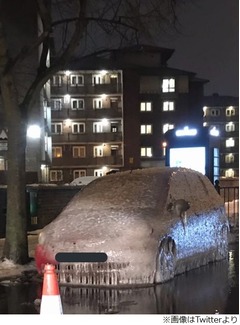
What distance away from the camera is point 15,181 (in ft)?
29.3

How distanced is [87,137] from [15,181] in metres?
32.5

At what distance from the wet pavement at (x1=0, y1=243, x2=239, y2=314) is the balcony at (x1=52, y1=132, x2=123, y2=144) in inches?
1321

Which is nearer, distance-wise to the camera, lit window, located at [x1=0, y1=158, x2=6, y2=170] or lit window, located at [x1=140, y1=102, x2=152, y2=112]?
lit window, located at [x1=0, y1=158, x2=6, y2=170]

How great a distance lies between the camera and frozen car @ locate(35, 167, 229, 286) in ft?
21.9

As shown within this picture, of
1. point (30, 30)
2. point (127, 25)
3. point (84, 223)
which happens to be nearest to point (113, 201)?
point (84, 223)

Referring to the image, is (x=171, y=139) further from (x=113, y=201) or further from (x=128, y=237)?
(x=128, y=237)

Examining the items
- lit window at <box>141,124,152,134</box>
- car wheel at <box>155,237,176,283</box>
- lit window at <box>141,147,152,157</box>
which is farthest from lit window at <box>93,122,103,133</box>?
car wheel at <box>155,237,176,283</box>

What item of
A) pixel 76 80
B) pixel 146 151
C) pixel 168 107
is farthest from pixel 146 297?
→ pixel 168 107

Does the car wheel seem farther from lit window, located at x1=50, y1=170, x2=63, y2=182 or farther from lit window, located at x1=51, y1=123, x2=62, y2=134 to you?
lit window, located at x1=51, y1=123, x2=62, y2=134

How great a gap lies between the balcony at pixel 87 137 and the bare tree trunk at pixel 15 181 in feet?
105

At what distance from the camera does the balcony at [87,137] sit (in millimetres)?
41094

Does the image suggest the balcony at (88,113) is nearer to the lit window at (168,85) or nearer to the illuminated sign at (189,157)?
the lit window at (168,85)

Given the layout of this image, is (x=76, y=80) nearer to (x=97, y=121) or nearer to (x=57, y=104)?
(x=57, y=104)

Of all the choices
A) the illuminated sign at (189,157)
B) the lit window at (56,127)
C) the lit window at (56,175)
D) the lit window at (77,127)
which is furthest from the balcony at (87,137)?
the illuminated sign at (189,157)
